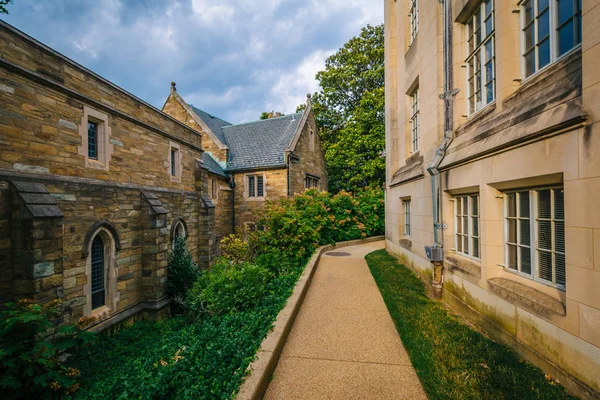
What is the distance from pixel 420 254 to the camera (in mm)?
6914

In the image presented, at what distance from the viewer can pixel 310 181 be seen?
21.1m

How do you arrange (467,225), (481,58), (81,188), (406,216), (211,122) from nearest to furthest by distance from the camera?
(481,58) < (467,225) < (81,188) < (406,216) < (211,122)

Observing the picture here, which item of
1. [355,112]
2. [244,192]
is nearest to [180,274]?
[244,192]

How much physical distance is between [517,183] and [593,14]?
1.90 metres

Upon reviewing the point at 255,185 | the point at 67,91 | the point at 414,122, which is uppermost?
the point at 67,91

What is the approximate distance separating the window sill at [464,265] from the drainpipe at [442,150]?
214 mm

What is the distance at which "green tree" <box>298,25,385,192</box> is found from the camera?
2053cm

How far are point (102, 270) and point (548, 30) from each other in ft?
37.5

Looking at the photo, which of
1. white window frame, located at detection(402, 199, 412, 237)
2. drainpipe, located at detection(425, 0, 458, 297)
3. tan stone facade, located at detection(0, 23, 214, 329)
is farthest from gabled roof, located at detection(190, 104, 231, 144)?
drainpipe, located at detection(425, 0, 458, 297)

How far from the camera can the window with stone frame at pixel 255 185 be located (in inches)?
715

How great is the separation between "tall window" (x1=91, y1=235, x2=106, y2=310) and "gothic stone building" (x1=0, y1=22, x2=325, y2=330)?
30 millimetres

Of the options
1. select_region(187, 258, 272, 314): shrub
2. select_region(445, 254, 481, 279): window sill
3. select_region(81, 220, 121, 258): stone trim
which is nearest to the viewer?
select_region(445, 254, 481, 279): window sill

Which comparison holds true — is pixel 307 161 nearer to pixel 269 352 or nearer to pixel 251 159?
pixel 251 159

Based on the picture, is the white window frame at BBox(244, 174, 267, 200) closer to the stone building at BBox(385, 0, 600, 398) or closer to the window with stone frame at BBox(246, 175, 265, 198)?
the window with stone frame at BBox(246, 175, 265, 198)
